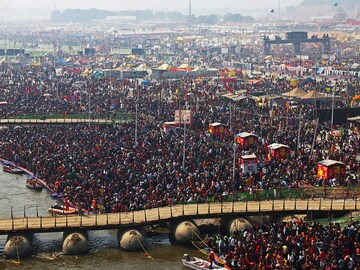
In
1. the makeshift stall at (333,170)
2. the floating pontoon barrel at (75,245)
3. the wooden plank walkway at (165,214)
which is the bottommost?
the floating pontoon barrel at (75,245)

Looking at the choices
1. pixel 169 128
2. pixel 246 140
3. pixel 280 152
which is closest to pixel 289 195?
pixel 280 152

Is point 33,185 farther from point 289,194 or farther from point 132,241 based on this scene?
point 289,194

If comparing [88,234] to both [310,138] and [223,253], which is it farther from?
[310,138]

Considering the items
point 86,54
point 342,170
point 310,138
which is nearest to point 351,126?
point 310,138

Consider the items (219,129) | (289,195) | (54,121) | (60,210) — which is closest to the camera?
(289,195)

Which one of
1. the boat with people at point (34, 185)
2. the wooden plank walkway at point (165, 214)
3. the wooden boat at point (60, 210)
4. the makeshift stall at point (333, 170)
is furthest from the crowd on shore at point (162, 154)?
the wooden plank walkway at point (165, 214)

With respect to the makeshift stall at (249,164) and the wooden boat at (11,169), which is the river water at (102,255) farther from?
the wooden boat at (11,169)

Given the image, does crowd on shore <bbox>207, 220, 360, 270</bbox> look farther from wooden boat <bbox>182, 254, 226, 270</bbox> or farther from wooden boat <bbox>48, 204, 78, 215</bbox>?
wooden boat <bbox>48, 204, 78, 215</bbox>
